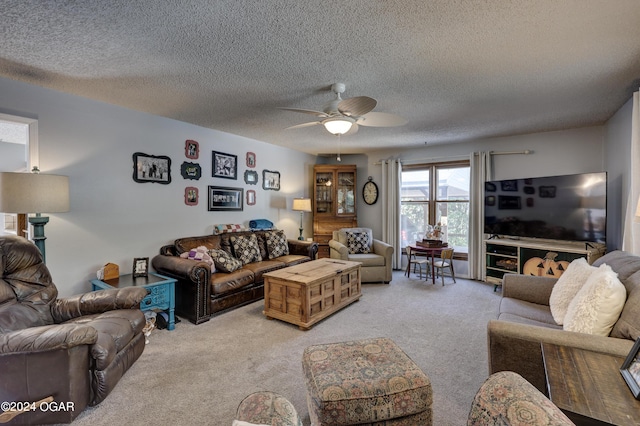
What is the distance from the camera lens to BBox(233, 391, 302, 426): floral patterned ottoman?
Result: 0.84 metres

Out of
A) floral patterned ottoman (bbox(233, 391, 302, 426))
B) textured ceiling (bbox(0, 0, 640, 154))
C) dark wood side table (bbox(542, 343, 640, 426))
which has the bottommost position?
dark wood side table (bbox(542, 343, 640, 426))

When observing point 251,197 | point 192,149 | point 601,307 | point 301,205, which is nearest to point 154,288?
point 192,149

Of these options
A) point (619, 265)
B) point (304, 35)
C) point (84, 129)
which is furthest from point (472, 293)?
point (84, 129)

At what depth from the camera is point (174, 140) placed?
12.9 ft

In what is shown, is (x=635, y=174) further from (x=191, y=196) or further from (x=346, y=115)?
(x=191, y=196)

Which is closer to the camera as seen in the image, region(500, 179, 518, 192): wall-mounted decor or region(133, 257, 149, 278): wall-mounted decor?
region(133, 257, 149, 278): wall-mounted decor

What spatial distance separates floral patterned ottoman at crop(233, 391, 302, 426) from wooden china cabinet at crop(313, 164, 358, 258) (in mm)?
5147

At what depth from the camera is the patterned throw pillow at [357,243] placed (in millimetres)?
5270

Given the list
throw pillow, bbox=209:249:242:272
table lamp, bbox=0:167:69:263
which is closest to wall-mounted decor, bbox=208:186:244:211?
throw pillow, bbox=209:249:242:272

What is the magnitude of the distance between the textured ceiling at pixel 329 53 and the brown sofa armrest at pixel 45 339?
73.9 inches

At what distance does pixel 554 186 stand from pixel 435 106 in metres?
2.19

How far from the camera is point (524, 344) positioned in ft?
5.31

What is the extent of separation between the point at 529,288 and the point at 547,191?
7.37ft

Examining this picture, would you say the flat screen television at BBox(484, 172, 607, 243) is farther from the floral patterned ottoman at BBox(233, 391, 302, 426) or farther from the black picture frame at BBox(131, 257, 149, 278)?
the black picture frame at BBox(131, 257, 149, 278)
